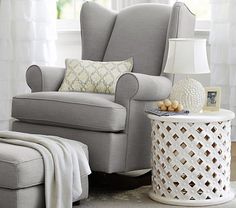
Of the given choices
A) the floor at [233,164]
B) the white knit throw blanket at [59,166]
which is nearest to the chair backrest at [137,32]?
the floor at [233,164]

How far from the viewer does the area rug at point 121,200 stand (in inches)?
122

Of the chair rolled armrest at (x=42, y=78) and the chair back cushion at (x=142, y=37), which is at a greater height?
the chair back cushion at (x=142, y=37)

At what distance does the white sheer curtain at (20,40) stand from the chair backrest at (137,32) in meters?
0.99

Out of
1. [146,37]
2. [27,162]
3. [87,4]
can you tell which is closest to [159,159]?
[27,162]

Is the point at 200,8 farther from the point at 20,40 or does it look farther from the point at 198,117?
the point at 198,117

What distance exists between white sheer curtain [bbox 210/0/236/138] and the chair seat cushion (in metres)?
1.58

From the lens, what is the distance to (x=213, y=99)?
3.40m

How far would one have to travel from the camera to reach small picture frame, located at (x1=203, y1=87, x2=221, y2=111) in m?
3.39

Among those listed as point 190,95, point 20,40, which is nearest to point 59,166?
point 190,95

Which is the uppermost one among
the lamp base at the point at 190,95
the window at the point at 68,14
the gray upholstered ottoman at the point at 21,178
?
the window at the point at 68,14

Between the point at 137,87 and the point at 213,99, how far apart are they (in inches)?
18.1

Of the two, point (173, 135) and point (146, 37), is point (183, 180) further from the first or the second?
point (146, 37)

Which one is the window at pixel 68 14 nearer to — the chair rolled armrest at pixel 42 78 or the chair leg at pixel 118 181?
the chair rolled armrest at pixel 42 78

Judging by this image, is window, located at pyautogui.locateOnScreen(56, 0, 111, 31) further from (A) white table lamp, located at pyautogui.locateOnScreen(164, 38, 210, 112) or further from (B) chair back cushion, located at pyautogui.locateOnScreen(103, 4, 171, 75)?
(A) white table lamp, located at pyautogui.locateOnScreen(164, 38, 210, 112)
